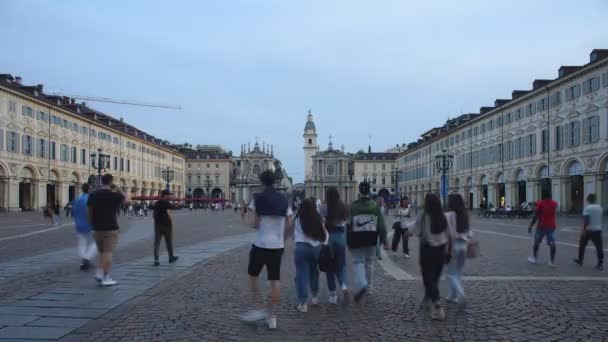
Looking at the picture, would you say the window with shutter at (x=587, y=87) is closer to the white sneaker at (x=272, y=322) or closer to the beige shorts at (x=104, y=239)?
the beige shorts at (x=104, y=239)

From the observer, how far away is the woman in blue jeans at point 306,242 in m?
6.89

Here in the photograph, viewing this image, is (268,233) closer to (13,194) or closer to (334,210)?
(334,210)

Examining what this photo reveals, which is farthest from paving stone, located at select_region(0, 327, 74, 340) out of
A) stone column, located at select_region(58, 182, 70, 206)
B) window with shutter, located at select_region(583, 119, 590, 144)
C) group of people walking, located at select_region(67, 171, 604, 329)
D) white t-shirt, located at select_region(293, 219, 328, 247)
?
stone column, located at select_region(58, 182, 70, 206)

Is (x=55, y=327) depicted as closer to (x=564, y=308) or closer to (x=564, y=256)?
(x=564, y=308)

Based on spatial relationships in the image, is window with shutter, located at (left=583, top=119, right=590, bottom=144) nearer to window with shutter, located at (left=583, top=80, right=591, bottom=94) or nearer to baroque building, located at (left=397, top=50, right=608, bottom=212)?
baroque building, located at (left=397, top=50, right=608, bottom=212)

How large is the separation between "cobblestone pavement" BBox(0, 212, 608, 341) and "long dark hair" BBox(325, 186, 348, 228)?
1.24m

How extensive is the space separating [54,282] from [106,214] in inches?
64.3

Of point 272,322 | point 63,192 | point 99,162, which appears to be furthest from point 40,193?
point 272,322

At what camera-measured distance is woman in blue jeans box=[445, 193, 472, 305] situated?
7180mm

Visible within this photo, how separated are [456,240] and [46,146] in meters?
53.5

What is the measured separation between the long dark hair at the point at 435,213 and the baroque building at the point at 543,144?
1443 inches

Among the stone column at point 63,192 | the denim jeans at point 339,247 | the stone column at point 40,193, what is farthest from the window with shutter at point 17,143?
the denim jeans at point 339,247

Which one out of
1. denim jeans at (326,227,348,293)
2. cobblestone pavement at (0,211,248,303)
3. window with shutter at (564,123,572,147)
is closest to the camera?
denim jeans at (326,227,348,293)

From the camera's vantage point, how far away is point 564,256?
1362 centimetres
